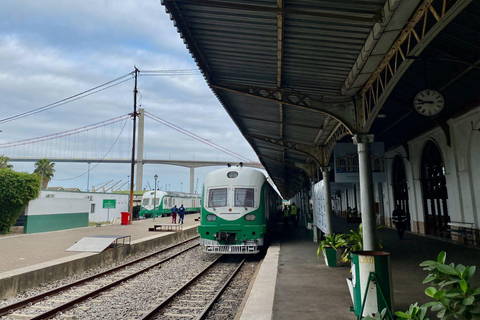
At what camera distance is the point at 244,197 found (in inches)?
427

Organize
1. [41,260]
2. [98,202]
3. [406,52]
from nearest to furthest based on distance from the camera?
[406,52] → [41,260] → [98,202]

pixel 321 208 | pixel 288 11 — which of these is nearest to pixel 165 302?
pixel 288 11

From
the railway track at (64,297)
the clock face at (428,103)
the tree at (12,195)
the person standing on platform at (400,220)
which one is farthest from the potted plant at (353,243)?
the tree at (12,195)

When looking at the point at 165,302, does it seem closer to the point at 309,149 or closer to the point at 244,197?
the point at 244,197

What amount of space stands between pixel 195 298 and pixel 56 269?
394 centimetres

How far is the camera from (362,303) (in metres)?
3.96

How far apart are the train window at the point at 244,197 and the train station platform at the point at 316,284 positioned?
1722 mm

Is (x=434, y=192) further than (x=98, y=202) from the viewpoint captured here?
No

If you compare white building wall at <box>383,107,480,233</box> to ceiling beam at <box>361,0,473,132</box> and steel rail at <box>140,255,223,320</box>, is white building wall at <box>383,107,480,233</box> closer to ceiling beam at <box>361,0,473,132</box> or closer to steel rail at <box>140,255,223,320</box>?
ceiling beam at <box>361,0,473,132</box>

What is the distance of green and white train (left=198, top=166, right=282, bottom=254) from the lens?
10.2m

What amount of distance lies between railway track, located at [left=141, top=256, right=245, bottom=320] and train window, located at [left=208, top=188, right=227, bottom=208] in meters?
2.21

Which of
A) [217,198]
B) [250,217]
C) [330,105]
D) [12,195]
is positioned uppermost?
[330,105]

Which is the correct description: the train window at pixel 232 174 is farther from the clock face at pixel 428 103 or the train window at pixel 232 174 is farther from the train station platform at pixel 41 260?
the clock face at pixel 428 103

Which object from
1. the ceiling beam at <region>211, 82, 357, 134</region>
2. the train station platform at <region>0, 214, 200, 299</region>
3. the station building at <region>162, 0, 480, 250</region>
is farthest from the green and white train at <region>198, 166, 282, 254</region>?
the ceiling beam at <region>211, 82, 357, 134</region>
